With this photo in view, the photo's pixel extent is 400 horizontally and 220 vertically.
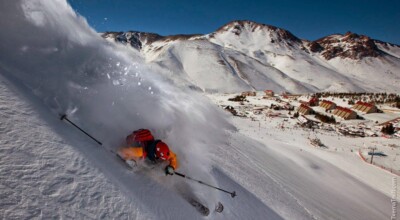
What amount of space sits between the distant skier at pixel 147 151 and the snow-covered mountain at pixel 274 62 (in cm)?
7228

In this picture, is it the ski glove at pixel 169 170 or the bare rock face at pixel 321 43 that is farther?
the bare rock face at pixel 321 43

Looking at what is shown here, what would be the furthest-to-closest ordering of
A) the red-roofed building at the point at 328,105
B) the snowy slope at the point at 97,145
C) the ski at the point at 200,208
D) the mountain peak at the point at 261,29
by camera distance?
the mountain peak at the point at 261,29 < the red-roofed building at the point at 328,105 < the ski at the point at 200,208 < the snowy slope at the point at 97,145

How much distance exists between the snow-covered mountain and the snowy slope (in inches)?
2676

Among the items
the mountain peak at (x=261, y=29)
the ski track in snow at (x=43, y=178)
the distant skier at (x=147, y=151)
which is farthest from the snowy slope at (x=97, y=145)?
the mountain peak at (x=261, y=29)

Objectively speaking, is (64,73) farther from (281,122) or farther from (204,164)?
(281,122)

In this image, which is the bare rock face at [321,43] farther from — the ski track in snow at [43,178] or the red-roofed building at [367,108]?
the ski track in snow at [43,178]

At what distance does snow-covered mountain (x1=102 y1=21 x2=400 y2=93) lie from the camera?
10256cm

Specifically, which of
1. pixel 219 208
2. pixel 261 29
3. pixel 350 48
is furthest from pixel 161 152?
pixel 350 48

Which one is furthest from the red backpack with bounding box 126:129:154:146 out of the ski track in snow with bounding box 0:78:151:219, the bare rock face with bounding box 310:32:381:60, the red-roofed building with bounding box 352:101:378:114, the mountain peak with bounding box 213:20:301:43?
the mountain peak with bounding box 213:20:301:43

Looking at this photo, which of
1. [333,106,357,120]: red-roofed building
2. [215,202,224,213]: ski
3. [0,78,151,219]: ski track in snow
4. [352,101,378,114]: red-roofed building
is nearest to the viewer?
[0,78,151,219]: ski track in snow

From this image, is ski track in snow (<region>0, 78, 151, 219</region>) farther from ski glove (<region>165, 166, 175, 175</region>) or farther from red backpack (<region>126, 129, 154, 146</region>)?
red backpack (<region>126, 129, 154, 146</region>)

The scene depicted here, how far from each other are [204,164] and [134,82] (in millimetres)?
3763

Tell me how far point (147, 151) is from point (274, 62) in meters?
147

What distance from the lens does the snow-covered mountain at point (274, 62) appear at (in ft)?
336
